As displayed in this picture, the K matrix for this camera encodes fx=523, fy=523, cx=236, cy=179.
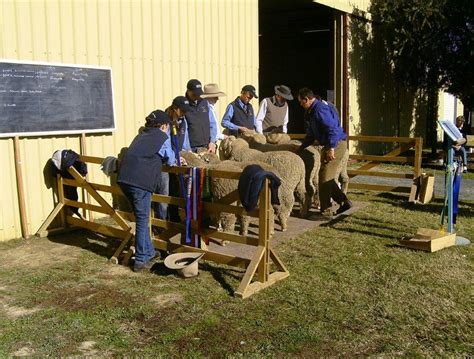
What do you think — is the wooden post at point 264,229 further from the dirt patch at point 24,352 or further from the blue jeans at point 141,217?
the dirt patch at point 24,352

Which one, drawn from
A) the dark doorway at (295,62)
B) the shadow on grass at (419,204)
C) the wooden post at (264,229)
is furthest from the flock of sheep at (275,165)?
the dark doorway at (295,62)

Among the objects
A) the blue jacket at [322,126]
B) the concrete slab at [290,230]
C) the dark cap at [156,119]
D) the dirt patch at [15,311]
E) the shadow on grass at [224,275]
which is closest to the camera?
the dirt patch at [15,311]

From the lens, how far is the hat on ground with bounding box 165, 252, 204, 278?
17.9 ft

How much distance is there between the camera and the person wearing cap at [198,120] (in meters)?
7.48

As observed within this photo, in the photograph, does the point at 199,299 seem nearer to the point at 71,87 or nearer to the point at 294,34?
the point at 71,87

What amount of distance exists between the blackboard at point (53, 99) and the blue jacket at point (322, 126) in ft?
10.1

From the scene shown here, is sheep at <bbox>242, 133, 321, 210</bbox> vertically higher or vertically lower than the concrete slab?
higher

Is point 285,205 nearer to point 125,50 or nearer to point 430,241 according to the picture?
point 430,241

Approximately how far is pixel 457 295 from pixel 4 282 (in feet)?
15.2

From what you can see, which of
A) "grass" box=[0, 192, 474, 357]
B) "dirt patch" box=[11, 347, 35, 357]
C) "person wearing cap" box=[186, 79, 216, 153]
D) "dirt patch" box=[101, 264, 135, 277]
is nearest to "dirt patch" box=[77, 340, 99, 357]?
"grass" box=[0, 192, 474, 357]

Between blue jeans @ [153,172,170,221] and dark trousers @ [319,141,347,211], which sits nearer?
blue jeans @ [153,172,170,221]

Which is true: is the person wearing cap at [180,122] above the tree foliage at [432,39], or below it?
below

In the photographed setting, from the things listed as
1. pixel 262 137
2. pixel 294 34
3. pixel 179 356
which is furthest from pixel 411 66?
pixel 179 356

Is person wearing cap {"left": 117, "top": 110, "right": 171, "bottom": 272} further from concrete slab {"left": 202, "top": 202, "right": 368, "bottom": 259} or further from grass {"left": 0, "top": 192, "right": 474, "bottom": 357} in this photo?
concrete slab {"left": 202, "top": 202, "right": 368, "bottom": 259}
